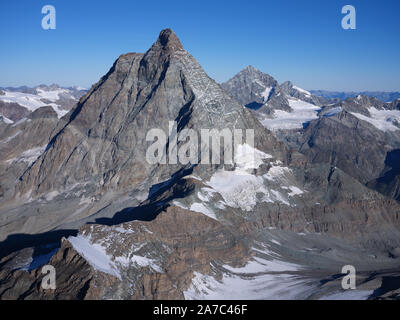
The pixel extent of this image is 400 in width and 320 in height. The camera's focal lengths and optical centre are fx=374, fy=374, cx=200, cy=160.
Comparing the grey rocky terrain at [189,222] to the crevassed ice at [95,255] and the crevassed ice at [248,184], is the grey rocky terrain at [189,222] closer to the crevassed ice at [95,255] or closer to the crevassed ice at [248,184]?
the crevassed ice at [95,255]

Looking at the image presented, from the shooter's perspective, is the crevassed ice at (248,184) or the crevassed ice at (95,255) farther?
the crevassed ice at (248,184)

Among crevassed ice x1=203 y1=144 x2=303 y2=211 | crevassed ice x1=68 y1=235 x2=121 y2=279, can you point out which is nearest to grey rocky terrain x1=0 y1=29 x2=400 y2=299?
crevassed ice x1=68 y1=235 x2=121 y2=279

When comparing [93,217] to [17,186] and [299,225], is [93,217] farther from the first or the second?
[299,225]

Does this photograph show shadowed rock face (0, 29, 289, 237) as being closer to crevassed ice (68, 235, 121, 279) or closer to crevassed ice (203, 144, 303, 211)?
crevassed ice (203, 144, 303, 211)

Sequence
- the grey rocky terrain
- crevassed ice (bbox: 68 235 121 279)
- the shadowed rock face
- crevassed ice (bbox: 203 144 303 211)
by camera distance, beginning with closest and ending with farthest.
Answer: crevassed ice (bbox: 68 235 121 279)
the grey rocky terrain
crevassed ice (bbox: 203 144 303 211)
the shadowed rock face

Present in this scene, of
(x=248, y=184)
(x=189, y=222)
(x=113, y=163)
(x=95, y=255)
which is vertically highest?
(x=113, y=163)

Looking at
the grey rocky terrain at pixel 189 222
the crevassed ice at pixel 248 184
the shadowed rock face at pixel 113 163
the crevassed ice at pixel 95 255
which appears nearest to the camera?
the crevassed ice at pixel 95 255

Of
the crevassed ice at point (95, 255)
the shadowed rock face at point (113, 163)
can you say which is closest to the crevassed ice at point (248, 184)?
the shadowed rock face at point (113, 163)

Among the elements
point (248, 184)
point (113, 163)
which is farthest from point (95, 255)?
point (113, 163)

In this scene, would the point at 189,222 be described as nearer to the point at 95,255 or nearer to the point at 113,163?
the point at 95,255
